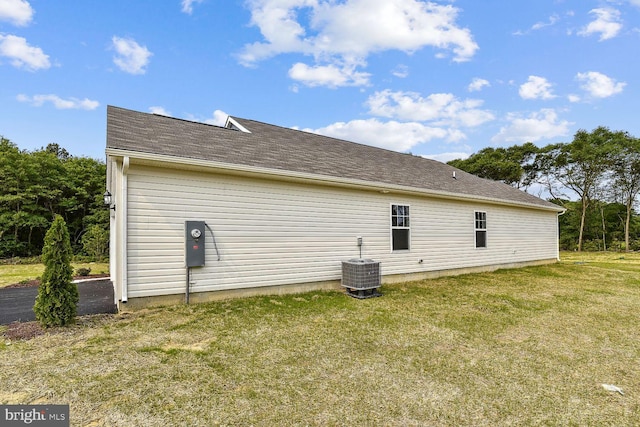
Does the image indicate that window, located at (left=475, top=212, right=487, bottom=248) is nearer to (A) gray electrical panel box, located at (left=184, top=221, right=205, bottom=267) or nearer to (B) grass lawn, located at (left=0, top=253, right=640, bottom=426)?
(B) grass lawn, located at (left=0, top=253, right=640, bottom=426)

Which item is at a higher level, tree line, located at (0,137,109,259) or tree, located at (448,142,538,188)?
tree, located at (448,142,538,188)

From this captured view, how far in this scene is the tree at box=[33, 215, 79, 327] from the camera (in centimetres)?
397

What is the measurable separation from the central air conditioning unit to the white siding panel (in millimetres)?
461

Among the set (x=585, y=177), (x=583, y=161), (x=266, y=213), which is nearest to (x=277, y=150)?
(x=266, y=213)

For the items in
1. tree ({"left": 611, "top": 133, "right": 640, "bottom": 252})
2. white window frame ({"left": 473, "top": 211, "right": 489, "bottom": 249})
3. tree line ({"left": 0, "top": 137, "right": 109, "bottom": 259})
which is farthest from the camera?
tree ({"left": 611, "top": 133, "right": 640, "bottom": 252})

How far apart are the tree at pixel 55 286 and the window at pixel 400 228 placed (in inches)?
247

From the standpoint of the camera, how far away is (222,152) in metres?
6.00

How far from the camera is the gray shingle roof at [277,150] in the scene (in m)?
5.48

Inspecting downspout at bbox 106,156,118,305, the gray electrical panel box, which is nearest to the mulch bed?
downspout at bbox 106,156,118,305

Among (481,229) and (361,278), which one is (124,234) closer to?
(361,278)

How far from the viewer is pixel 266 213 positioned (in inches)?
234

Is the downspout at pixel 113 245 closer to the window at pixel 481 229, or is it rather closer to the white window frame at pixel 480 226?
the white window frame at pixel 480 226

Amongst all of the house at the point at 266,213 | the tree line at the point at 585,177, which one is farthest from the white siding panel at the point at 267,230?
the tree line at the point at 585,177

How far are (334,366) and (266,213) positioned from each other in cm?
338
